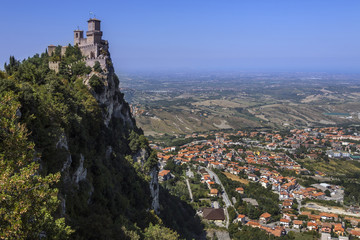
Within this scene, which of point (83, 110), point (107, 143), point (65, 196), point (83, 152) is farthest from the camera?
point (107, 143)

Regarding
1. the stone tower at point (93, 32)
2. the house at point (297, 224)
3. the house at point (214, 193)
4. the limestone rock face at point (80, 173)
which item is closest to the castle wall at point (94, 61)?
the stone tower at point (93, 32)

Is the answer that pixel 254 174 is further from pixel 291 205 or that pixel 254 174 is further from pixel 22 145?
pixel 22 145

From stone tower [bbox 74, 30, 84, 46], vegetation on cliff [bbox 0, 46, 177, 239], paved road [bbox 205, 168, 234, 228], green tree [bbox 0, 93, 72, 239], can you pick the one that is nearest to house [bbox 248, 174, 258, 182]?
paved road [bbox 205, 168, 234, 228]

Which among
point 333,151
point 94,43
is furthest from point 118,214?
point 333,151

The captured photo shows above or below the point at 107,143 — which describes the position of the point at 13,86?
above

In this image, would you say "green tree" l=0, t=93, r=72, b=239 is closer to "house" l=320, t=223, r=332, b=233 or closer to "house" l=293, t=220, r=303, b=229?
"house" l=320, t=223, r=332, b=233
